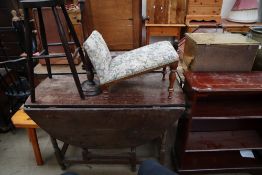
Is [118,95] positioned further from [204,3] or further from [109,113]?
[204,3]

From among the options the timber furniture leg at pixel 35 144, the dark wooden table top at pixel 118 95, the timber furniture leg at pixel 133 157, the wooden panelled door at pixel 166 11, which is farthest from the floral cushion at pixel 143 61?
the wooden panelled door at pixel 166 11

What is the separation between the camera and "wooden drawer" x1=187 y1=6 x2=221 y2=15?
271 centimetres

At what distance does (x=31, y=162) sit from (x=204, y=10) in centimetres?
269

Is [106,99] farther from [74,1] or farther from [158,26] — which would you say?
[74,1]

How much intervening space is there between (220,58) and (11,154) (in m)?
2.07

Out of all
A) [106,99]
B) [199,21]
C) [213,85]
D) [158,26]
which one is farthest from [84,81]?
[199,21]

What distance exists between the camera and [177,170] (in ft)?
5.65

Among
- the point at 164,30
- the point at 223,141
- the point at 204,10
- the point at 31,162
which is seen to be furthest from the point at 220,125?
the point at 31,162

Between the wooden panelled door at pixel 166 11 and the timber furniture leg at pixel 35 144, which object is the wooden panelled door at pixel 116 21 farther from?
the timber furniture leg at pixel 35 144

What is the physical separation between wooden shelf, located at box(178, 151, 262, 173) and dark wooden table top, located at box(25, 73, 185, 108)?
640 mm

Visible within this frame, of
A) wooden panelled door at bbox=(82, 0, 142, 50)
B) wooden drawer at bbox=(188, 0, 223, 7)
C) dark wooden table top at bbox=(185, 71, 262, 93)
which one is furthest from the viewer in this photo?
wooden drawer at bbox=(188, 0, 223, 7)

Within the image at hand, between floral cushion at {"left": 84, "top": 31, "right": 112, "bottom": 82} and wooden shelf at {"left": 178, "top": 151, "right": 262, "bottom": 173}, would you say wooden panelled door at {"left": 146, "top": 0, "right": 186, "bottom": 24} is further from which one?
wooden shelf at {"left": 178, "top": 151, "right": 262, "bottom": 173}

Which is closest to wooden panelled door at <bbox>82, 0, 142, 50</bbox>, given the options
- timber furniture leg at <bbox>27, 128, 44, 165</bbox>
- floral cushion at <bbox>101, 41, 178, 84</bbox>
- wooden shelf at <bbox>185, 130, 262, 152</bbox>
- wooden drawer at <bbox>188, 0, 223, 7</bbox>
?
wooden drawer at <bbox>188, 0, 223, 7</bbox>

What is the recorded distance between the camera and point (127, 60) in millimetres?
1464
